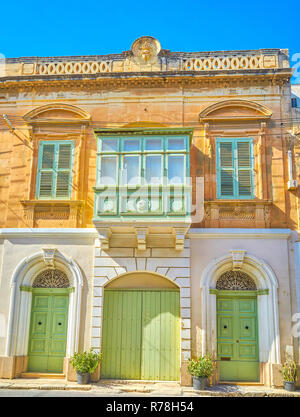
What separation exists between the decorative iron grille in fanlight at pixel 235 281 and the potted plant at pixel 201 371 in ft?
6.76

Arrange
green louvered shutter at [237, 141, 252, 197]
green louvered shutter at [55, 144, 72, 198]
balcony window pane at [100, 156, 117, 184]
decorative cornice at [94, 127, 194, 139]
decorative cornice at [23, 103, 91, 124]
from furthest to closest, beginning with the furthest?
decorative cornice at [23, 103, 91, 124] → green louvered shutter at [55, 144, 72, 198] → green louvered shutter at [237, 141, 252, 197] → decorative cornice at [94, 127, 194, 139] → balcony window pane at [100, 156, 117, 184]

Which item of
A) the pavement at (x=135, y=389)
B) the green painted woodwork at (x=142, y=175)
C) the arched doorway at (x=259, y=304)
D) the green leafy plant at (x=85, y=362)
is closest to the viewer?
the pavement at (x=135, y=389)

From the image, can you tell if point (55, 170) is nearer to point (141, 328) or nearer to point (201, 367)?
point (141, 328)

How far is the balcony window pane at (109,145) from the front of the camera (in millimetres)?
12539

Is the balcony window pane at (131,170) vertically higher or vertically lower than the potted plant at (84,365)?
higher

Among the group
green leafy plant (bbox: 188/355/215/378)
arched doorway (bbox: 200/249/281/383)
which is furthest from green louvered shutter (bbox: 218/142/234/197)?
green leafy plant (bbox: 188/355/215/378)

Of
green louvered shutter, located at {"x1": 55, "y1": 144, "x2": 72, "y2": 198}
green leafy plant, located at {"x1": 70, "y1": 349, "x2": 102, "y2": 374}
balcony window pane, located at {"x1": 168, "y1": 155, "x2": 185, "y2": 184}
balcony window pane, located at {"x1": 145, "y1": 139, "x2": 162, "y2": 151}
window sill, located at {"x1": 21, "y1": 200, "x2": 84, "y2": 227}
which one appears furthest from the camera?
green louvered shutter, located at {"x1": 55, "y1": 144, "x2": 72, "y2": 198}

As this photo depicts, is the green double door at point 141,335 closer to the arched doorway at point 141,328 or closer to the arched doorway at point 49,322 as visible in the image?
the arched doorway at point 141,328

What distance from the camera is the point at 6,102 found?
1392cm

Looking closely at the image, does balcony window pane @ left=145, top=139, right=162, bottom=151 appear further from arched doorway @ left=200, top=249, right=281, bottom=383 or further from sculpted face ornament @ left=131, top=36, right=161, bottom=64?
arched doorway @ left=200, top=249, right=281, bottom=383

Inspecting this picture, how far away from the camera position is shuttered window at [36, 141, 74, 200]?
13.1 metres

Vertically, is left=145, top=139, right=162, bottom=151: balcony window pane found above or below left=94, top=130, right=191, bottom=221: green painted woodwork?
above

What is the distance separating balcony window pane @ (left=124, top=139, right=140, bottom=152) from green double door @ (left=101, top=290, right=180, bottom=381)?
12.7 ft

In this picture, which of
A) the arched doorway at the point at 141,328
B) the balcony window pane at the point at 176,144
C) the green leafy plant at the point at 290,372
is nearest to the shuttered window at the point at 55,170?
the balcony window pane at the point at 176,144
